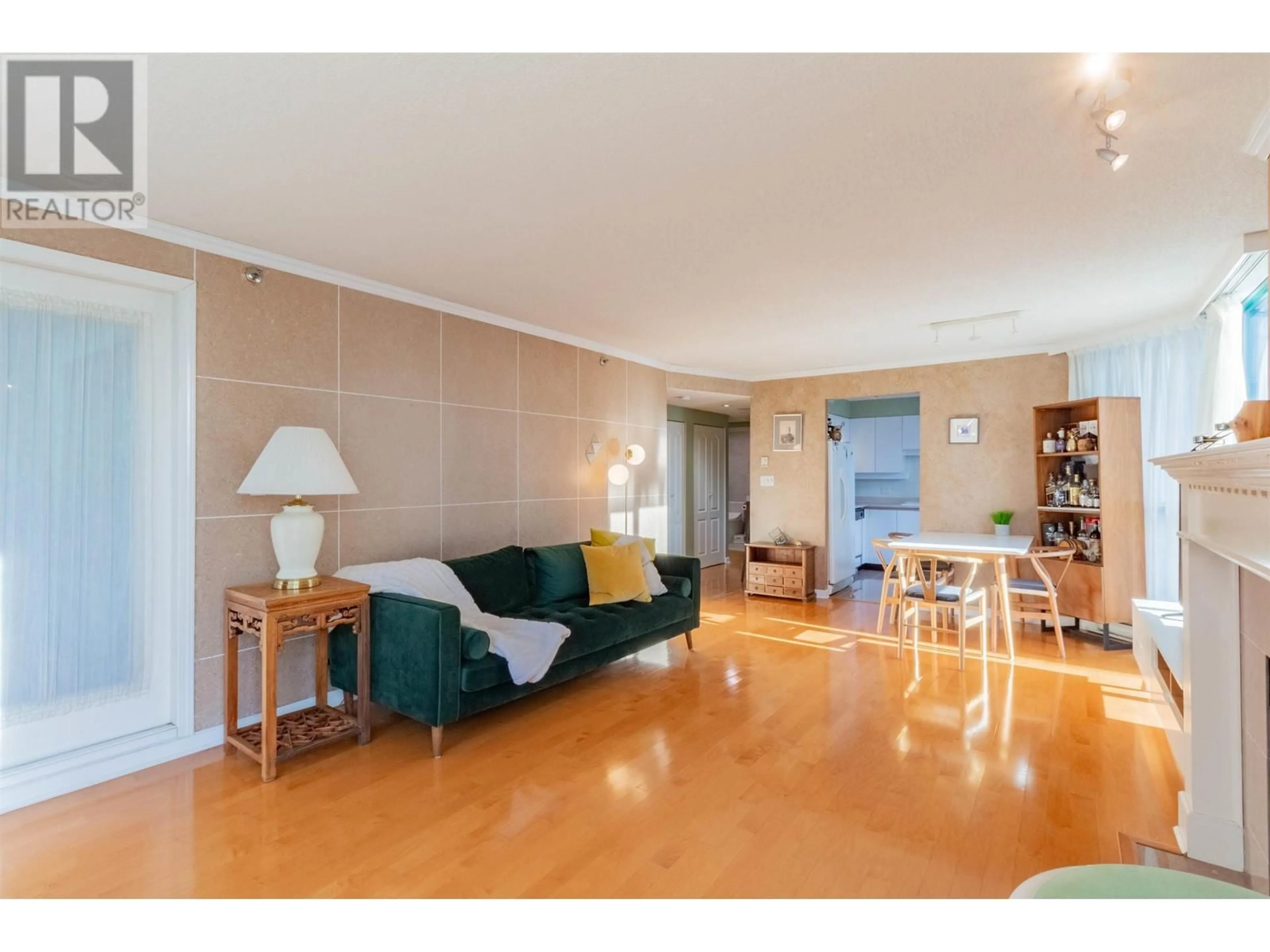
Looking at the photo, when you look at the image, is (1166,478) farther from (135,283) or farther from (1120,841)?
(135,283)

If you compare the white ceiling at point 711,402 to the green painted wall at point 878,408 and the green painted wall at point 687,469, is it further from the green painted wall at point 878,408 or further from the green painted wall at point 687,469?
the green painted wall at point 878,408

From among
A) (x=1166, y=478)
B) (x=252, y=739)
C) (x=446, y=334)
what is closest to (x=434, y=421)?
(x=446, y=334)

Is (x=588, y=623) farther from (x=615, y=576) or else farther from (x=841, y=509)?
(x=841, y=509)

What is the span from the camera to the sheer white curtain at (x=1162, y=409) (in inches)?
175

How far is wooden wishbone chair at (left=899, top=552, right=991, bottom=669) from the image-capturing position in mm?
4320

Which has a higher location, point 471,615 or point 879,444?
point 879,444

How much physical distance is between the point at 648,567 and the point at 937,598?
2.14m

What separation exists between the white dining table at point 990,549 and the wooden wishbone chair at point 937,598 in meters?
0.04

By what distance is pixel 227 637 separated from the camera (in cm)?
302

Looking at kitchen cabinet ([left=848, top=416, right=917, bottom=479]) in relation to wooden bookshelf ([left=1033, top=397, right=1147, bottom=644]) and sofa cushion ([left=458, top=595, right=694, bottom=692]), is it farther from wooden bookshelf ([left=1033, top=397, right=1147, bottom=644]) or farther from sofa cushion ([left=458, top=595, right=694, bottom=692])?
sofa cushion ([left=458, top=595, right=694, bottom=692])

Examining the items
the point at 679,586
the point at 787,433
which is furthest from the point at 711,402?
the point at 679,586

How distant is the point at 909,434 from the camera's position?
8.43 meters

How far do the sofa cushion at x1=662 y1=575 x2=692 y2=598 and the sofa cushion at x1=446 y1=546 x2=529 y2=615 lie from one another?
3.49ft

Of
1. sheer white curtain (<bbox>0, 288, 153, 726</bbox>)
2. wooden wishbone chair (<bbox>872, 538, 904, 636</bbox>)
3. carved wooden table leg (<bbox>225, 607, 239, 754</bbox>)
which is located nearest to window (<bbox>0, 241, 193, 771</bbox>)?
sheer white curtain (<bbox>0, 288, 153, 726</bbox>)
